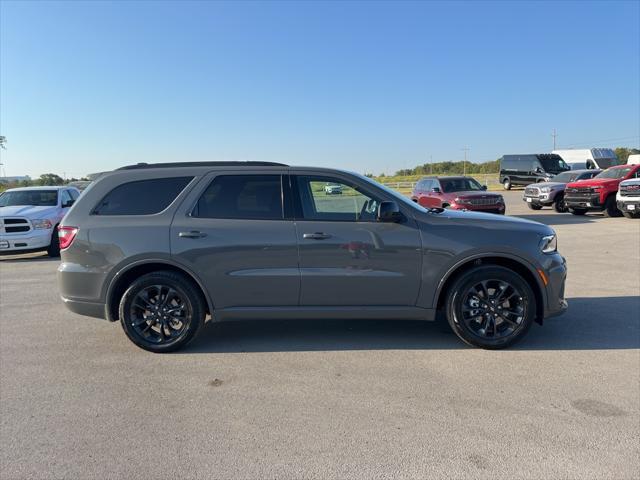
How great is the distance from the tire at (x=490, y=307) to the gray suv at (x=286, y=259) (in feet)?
0.03

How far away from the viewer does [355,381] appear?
379 cm

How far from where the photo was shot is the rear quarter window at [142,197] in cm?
452

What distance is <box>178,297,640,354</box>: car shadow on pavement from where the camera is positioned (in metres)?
4.55

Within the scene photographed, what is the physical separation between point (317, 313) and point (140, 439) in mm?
1951

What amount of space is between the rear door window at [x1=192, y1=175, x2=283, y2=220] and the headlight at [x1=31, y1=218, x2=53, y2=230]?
8.23m

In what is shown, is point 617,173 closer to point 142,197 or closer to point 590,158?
point 142,197

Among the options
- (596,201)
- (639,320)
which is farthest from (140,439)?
(596,201)

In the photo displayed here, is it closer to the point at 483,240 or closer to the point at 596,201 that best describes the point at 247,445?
the point at 483,240

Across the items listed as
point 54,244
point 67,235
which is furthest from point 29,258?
point 67,235

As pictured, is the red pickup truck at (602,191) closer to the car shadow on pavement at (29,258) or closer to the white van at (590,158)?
the car shadow on pavement at (29,258)

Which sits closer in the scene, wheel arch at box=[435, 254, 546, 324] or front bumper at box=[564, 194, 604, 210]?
wheel arch at box=[435, 254, 546, 324]

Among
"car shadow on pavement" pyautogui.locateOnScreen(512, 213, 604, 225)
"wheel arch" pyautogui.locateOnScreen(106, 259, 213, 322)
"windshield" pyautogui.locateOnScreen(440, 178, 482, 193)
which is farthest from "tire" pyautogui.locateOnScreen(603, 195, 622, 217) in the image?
"wheel arch" pyautogui.locateOnScreen(106, 259, 213, 322)

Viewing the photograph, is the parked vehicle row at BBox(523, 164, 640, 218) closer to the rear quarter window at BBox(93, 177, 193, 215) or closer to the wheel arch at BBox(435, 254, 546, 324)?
the wheel arch at BBox(435, 254, 546, 324)

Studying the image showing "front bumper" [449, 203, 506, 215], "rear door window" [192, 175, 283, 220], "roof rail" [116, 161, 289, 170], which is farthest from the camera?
"front bumper" [449, 203, 506, 215]
